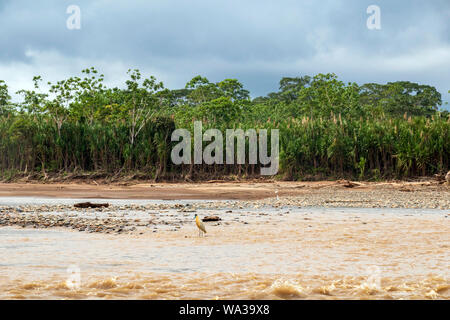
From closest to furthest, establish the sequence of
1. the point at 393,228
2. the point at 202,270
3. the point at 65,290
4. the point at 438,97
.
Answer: the point at 65,290 → the point at 202,270 → the point at 393,228 → the point at 438,97

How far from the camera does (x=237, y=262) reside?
16.4ft

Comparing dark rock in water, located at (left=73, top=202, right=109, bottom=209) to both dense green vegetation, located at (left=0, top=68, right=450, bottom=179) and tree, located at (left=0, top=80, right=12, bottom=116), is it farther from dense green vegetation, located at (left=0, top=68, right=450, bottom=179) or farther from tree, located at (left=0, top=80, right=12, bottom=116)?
tree, located at (left=0, top=80, right=12, bottom=116)

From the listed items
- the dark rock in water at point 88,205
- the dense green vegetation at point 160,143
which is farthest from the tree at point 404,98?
the dark rock in water at point 88,205

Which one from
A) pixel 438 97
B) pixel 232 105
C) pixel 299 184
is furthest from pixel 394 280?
pixel 438 97

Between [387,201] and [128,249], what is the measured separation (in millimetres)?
8836

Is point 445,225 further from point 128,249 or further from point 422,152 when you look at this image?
point 422,152

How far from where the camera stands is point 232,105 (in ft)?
107

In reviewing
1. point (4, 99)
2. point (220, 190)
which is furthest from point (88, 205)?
point (4, 99)

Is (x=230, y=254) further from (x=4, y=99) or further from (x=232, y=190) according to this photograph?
(x=4, y=99)
